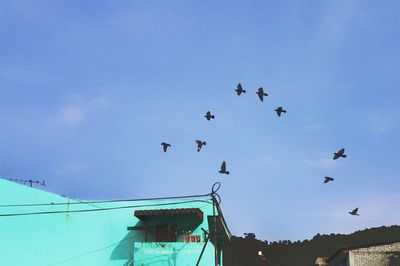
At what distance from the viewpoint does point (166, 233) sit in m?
26.5

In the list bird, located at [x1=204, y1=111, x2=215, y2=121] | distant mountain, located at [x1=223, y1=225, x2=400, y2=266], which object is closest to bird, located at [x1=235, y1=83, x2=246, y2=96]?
bird, located at [x1=204, y1=111, x2=215, y2=121]

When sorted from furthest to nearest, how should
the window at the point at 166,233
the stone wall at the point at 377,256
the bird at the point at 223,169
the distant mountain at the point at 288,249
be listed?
the distant mountain at the point at 288,249
the window at the point at 166,233
the stone wall at the point at 377,256
the bird at the point at 223,169

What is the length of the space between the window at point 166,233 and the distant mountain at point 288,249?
17611 mm

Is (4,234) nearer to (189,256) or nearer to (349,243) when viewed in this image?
(189,256)

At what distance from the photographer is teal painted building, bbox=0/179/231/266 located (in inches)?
858

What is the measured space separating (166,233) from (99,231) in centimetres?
378

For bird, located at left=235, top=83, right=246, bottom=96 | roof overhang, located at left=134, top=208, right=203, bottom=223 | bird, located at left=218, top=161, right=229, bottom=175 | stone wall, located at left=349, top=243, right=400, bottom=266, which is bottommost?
stone wall, located at left=349, top=243, right=400, bottom=266

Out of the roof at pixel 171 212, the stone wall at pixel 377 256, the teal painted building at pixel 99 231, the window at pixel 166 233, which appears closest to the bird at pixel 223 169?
the teal painted building at pixel 99 231

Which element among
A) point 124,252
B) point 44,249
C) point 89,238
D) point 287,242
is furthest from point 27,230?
point 287,242

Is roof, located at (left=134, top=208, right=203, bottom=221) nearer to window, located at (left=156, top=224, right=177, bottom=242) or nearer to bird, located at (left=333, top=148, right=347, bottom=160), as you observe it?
window, located at (left=156, top=224, right=177, bottom=242)

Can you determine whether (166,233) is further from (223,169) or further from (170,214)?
(223,169)

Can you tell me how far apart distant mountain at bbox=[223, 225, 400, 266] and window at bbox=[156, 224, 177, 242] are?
1761 centimetres

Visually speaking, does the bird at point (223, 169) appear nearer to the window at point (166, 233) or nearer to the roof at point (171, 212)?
the roof at point (171, 212)

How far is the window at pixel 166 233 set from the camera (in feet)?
86.5
